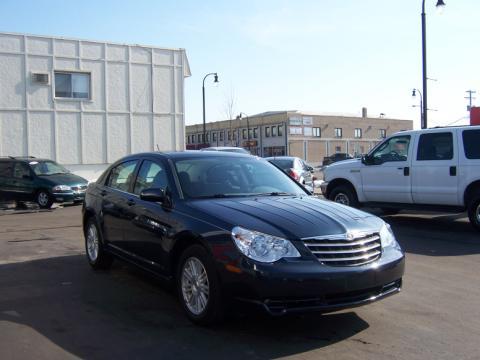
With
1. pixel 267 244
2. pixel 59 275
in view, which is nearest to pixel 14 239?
pixel 59 275

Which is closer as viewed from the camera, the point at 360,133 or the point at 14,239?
the point at 14,239

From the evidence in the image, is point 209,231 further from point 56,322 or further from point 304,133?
point 304,133

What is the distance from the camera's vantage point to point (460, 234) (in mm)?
10703

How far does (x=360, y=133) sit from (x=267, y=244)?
88.8m

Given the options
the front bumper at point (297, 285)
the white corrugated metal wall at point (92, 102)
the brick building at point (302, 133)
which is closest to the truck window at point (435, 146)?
the front bumper at point (297, 285)

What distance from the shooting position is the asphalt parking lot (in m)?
4.53

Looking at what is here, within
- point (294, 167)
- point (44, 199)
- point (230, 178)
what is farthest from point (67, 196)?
point (230, 178)

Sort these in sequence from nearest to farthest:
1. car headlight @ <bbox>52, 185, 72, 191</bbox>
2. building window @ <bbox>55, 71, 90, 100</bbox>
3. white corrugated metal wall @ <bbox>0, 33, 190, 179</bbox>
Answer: car headlight @ <bbox>52, 185, 72, 191</bbox> < white corrugated metal wall @ <bbox>0, 33, 190, 179</bbox> < building window @ <bbox>55, 71, 90, 100</bbox>

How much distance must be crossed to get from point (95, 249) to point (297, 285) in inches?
154

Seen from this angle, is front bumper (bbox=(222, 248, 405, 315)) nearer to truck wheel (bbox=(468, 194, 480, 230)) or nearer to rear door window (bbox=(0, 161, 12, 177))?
truck wheel (bbox=(468, 194, 480, 230))

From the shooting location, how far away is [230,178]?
6203 mm

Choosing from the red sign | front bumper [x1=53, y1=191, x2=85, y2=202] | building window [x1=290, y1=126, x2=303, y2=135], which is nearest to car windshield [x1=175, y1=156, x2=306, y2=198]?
front bumper [x1=53, y1=191, x2=85, y2=202]

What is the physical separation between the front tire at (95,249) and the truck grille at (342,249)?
11.5 ft

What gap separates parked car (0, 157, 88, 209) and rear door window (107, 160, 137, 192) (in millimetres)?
10429
